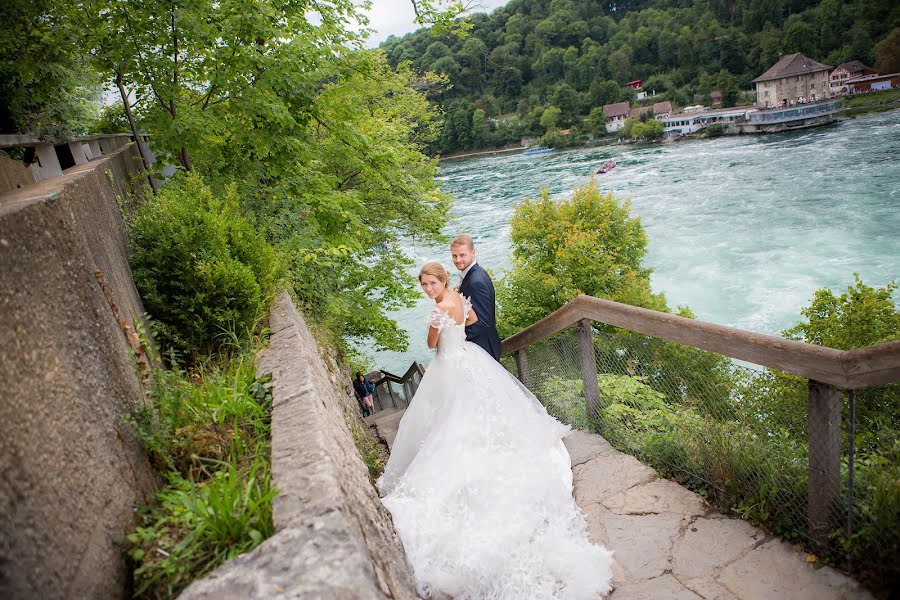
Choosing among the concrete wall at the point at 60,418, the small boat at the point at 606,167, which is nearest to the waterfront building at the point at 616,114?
the small boat at the point at 606,167

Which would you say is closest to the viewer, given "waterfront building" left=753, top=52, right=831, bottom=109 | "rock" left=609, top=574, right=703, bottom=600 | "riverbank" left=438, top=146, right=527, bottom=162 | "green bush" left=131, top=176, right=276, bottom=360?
"rock" left=609, top=574, right=703, bottom=600

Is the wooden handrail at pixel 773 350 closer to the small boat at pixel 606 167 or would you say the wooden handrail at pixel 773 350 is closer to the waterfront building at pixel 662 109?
the small boat at pixel 606 167

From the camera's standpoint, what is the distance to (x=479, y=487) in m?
2.96

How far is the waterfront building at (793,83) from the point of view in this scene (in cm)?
6112

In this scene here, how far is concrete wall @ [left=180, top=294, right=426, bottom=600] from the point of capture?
144 centimetres

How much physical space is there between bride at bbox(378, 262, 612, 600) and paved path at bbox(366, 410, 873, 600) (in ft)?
0.50

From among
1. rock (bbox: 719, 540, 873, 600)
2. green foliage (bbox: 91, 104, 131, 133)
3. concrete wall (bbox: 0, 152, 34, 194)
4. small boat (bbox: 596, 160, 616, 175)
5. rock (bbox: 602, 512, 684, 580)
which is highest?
green foliage (bbox: 91, 104, 131, 133)

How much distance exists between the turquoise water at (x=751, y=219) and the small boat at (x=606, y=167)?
2.21 ft

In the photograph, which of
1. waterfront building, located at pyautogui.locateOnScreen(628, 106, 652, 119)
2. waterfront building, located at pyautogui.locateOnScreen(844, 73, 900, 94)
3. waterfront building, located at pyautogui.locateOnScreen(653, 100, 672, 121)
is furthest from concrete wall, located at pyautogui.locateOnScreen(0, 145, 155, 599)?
waterfront building, located at pyautogui.locateOnScreen(653, 100, 672, 121)

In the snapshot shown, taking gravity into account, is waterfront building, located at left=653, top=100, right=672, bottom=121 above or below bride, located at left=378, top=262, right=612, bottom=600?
above

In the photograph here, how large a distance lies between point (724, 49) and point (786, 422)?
97064 mm

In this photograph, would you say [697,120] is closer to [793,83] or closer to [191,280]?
[793,83]

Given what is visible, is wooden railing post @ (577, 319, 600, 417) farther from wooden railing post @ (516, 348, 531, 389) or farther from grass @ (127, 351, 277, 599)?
grass @ (127, 351, 277, 599)

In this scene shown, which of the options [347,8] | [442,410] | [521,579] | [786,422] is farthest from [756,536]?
[347,8]
